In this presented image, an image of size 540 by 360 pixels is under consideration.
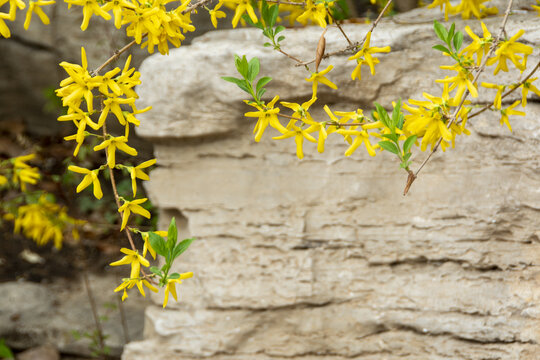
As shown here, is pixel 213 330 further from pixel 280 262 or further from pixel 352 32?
pixel 352 32

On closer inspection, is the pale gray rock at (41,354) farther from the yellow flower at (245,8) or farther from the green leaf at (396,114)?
the green leaf at (396,114)

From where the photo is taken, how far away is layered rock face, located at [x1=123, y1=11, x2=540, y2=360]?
199 cm

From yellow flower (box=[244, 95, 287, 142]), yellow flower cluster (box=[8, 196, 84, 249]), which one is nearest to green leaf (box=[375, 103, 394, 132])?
yellow flower (box=[244, 95, 287, 142])

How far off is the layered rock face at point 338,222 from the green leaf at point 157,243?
2.63 feet

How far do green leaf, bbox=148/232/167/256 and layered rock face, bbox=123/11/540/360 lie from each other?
802 mm

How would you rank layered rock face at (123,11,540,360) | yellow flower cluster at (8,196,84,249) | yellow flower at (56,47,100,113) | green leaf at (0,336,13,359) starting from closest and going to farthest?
yellow flower at (56,47,100,113) → layered rock face at (123,11,540,360) → yellow flower cluster at (8,196,84,249) → green leaf at (0,336,13,359)

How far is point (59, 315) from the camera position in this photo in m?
3.22

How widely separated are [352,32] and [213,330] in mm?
1179

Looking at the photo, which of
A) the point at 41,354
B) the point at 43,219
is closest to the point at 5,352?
the point at 41,354

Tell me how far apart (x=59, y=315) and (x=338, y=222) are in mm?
1803

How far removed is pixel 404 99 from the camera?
2092 millimetres

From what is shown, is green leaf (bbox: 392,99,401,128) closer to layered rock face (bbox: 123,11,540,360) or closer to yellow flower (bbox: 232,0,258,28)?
yellow flower (bbox: 232,0,258,28)

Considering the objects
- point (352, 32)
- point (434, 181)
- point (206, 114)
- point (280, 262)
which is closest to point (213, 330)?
point (280, 262)

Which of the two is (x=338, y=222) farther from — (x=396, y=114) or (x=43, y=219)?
(x=43, y=219)
